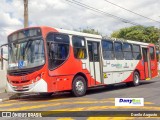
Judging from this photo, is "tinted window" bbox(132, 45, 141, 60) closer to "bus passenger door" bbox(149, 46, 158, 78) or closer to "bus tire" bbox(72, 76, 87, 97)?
"bus passenger door" bbox(149, 46, 158, 78)

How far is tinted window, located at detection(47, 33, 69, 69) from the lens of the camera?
13.9 meters

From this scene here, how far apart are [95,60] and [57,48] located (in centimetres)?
296

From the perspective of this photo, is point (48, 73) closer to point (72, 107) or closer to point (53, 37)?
point (53, 37)

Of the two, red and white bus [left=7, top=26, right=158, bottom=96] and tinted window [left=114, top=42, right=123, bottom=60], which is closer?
red and white bus [left=7, top=26, right=158, bottom=96]

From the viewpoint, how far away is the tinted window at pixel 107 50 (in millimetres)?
17456

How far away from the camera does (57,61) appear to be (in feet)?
46.6

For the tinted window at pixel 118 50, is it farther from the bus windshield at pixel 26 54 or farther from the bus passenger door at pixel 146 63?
the bus windshield at pixel 26 54

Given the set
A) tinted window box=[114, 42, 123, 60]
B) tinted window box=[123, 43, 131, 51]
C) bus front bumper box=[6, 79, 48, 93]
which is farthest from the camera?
tinted window box=[123, 43, 131, 51]

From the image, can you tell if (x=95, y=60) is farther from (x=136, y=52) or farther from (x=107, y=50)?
(x=136, y=52)

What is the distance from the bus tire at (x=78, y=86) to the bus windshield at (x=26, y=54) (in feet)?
7.20

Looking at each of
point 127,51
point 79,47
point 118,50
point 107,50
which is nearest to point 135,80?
point 127,51

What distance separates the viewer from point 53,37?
1423 centimetres

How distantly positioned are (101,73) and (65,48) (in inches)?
124

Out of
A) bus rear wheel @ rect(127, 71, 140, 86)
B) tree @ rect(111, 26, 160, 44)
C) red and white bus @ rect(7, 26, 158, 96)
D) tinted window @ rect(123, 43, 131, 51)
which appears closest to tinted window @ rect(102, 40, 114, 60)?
red and white bus @ rect(7, 26, 158, 96)
